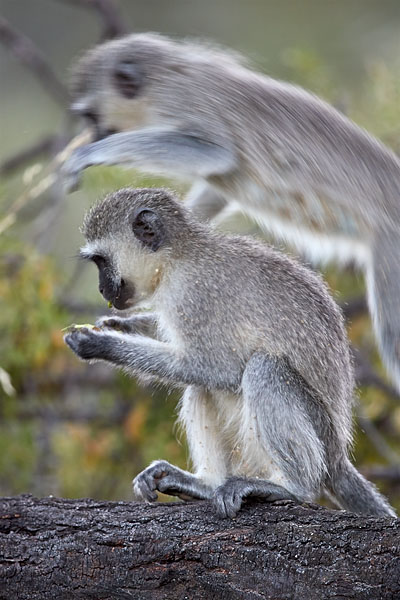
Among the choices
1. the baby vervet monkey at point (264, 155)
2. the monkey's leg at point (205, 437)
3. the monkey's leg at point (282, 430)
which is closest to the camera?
the monkey's leg at point (282, 430)

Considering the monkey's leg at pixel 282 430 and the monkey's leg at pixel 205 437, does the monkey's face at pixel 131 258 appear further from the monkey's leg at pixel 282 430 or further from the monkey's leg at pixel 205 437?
the monkey's leg at pixel 282 430

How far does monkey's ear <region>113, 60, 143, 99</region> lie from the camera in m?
5.98

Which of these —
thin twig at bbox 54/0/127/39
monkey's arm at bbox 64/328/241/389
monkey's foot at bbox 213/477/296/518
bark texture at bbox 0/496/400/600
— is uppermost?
thin twig at bbox 54/0/127/39

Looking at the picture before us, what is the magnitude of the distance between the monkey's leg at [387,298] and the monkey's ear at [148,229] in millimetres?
1076

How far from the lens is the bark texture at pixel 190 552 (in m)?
3.46

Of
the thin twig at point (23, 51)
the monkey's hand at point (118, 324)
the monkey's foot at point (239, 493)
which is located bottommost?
the monkey's foot at point (239, 493)

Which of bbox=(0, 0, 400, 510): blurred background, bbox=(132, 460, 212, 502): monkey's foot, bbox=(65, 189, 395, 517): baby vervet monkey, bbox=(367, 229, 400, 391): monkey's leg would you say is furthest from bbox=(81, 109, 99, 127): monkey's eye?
bbox=(132, 460, 212, 502): monkey's foot

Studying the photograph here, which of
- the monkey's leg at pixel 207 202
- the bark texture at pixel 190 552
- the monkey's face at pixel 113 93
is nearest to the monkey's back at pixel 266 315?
the bark texture at pixel 190 552

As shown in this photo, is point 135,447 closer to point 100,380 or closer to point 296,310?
point 100,380

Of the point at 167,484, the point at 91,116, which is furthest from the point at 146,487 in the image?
the point at 91,116

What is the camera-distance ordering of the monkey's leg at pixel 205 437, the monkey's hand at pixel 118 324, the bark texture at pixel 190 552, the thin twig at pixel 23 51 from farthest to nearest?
the thin twig at pixel 23 51, the monkey's hand at pixel 118 324, the monkey's leg at pixel 205 437, the bark texture at pixel 190 552

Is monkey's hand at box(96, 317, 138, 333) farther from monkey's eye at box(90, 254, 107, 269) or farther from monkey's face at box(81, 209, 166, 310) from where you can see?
monkey's eye at box(90, 254, 107, 269)

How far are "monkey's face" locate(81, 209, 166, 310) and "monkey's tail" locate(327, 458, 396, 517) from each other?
1.22 metres

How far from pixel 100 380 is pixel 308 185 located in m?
3.85
